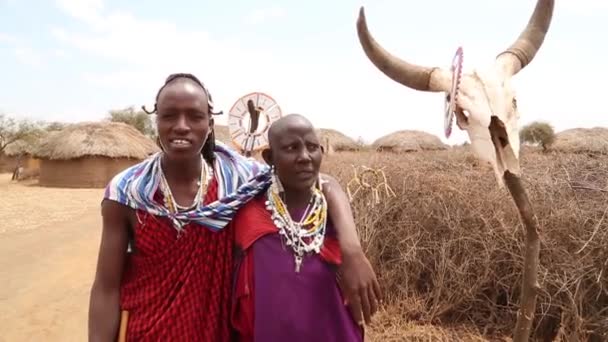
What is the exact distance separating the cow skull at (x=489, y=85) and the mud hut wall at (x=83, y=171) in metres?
17.7

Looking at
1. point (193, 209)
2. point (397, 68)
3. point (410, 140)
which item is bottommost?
point (193, 209)

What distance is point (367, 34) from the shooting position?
151 centimetres

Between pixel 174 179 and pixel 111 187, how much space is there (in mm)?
205

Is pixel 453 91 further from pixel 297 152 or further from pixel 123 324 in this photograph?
pixel 123 324

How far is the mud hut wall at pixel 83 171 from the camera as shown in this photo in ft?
57.2

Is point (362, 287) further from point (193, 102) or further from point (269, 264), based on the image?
point (193, 102)

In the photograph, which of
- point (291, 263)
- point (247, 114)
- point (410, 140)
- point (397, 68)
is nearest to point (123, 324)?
point (291, 263)

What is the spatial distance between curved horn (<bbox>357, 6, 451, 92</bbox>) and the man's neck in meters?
0.71

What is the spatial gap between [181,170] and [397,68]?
2.70 feet

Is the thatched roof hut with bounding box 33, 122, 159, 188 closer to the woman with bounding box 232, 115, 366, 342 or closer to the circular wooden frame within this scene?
the circular wooden frame

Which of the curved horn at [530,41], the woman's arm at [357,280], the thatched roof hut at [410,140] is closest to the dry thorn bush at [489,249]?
the curved horn at [530,41]

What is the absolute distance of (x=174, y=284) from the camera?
4.83ft

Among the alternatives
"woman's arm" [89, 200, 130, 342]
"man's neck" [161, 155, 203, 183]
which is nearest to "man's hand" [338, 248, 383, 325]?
"man's neck" [161, 155, 203, 183]

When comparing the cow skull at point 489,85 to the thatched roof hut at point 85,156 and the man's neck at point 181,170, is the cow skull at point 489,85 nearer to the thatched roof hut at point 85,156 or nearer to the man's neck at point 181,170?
the man's neck at point 181,170
